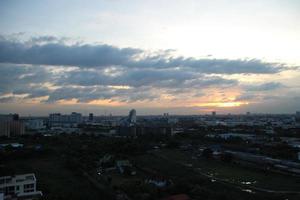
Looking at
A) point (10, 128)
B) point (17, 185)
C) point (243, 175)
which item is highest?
point (10, 128)

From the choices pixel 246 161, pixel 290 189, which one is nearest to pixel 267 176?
pixel 290 189

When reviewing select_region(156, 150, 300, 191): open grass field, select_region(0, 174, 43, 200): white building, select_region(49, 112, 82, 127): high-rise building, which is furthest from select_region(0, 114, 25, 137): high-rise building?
select_region(49, 112, 82, 127): high-rise building

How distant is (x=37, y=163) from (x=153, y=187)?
7.98 meters

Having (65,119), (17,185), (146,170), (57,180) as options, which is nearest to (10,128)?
(57,180)

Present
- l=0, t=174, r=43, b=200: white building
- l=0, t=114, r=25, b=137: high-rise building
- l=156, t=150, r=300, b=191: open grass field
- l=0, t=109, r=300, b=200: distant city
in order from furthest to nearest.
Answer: l=0, t=114, r=25, b=137: high-rise building → l=156, t=150, r=300, b=191: open grass field → l=0, t=109, r=300, b=200: distant city → l=0, t=174, r=43, b=200: white building

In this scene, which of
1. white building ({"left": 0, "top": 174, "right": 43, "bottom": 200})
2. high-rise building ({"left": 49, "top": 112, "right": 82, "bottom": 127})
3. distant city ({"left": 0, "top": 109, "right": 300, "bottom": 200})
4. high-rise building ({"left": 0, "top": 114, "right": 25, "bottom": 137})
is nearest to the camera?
white building ({"left": 0, "top": 174, "right": 43, "bottom": 200})

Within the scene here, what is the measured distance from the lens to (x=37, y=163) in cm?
1536

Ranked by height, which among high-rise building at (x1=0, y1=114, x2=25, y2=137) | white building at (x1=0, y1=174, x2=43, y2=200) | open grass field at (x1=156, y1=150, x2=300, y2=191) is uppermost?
high-rise building at (x1=0, y1=114, x2=25, y2=137)

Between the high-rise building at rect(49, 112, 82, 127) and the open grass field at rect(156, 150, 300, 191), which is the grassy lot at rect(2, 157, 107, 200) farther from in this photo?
the high-rise building at rect(49, 112, 82, 127)

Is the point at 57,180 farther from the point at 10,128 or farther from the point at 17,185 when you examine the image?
the point at 10,128

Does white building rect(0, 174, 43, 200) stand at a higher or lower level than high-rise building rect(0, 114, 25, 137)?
lower

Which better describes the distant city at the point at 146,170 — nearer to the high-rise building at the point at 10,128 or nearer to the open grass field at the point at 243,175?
the open grass field at the point at 243,175

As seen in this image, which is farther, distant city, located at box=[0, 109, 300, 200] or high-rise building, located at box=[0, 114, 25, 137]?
high-rise building, located at box=[0, 114, 25, 137]

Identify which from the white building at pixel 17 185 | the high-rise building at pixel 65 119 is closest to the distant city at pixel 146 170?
the white building at pixel 17 185
